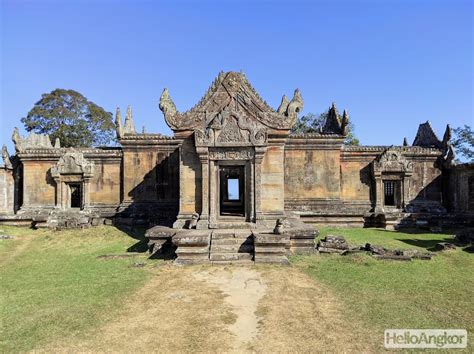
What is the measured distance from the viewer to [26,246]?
1480 centimetres

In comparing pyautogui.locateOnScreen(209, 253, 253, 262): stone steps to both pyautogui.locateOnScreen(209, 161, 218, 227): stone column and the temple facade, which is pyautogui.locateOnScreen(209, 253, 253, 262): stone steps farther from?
the temple facade

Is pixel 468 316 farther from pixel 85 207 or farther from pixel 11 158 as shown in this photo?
pixel 11 158

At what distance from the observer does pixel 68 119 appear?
127ft

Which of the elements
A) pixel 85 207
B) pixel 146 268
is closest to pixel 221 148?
pixel 146 268

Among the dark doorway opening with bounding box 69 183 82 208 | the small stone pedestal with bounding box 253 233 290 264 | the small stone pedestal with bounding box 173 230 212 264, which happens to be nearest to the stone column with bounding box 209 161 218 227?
the small stone pedestal with bounding box 173 230 212 264

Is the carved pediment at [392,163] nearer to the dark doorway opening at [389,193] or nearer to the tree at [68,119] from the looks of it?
the dark doorway opening at [389,193]

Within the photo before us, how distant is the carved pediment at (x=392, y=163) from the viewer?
64.8 ft

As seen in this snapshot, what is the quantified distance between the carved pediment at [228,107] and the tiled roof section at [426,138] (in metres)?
13.3

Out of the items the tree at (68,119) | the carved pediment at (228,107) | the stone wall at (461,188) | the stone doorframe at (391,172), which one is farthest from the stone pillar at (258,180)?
the tree at (68,119)

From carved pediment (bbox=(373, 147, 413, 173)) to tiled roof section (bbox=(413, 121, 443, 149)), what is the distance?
3206mm

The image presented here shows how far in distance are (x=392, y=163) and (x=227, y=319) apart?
16916 mm

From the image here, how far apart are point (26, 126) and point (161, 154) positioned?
25841 millimetres

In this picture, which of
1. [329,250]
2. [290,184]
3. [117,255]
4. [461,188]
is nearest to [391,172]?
[461,188]

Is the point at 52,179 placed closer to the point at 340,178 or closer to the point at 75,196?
the point at 75,196
